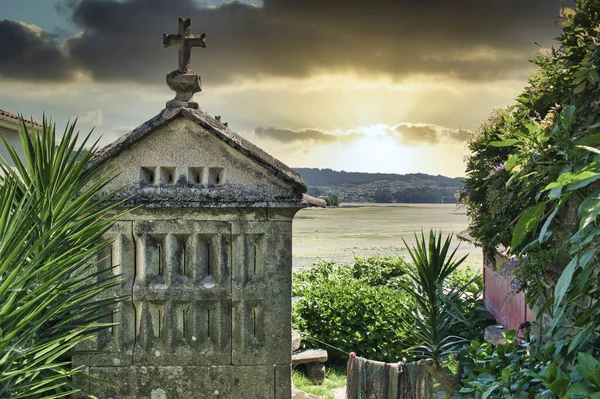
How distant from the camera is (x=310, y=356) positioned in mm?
7562

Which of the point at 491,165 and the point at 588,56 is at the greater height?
the point at 588,56

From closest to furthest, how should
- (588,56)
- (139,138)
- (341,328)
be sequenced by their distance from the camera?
(588,56), (139,138), (341,328)

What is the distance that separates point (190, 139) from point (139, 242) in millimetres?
735

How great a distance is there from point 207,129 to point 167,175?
40 centimetres

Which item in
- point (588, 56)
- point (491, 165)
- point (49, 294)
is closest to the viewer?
point (49, 294)

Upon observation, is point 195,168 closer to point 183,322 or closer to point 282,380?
point 183,322

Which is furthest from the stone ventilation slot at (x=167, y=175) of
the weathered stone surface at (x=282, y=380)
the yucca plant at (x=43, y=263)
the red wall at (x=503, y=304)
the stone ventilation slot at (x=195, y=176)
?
the red wall at (x=503, y=304)

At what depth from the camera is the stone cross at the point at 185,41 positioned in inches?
141

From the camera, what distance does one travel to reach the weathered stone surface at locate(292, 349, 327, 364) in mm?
7520

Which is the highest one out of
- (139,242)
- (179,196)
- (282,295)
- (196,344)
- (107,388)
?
(179,196)

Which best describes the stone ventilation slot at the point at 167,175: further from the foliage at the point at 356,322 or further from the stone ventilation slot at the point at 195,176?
the foliage at the point at 356,322

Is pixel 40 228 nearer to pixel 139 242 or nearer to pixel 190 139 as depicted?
pixel 139 242

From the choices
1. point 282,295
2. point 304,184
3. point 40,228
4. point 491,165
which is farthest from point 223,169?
point 491,165

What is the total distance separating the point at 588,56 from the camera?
104 inches
